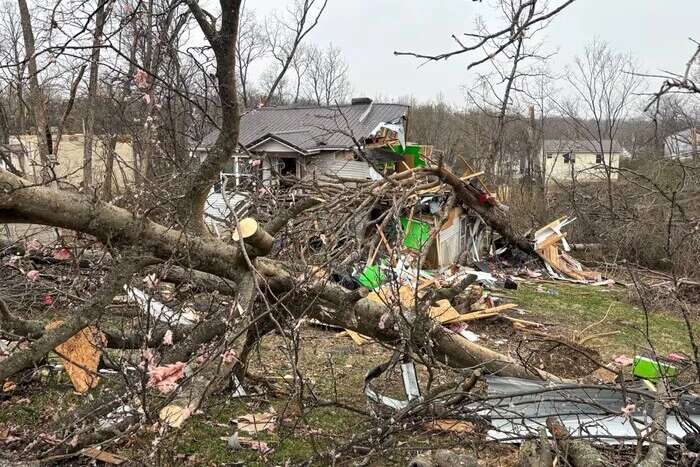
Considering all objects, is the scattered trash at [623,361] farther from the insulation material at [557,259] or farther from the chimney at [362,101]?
the chimney at [362,101]

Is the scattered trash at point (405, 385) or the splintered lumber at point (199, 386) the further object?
the scattered trash at point (405, 385)

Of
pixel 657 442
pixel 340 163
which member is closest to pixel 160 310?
pixel 657 442

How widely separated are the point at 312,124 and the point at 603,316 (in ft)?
33.0

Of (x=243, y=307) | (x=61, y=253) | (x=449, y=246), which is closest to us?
(x=243, y=307)

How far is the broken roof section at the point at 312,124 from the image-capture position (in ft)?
54.5

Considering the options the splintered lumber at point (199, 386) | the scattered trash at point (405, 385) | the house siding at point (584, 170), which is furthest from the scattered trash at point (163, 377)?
→ the house siding at point (584, 170)

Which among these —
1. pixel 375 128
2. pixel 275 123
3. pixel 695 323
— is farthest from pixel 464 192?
pixel 275 123

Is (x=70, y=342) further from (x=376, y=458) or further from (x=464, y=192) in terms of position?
(x=464, y=192)

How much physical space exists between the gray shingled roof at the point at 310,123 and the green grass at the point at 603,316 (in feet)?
24.3

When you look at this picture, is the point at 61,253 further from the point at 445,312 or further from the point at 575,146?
the point at 575,146

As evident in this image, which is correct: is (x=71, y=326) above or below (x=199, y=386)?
above

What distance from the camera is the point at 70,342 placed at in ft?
12.6

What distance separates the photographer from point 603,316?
9336 millimetres

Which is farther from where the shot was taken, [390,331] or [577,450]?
[390,331]
